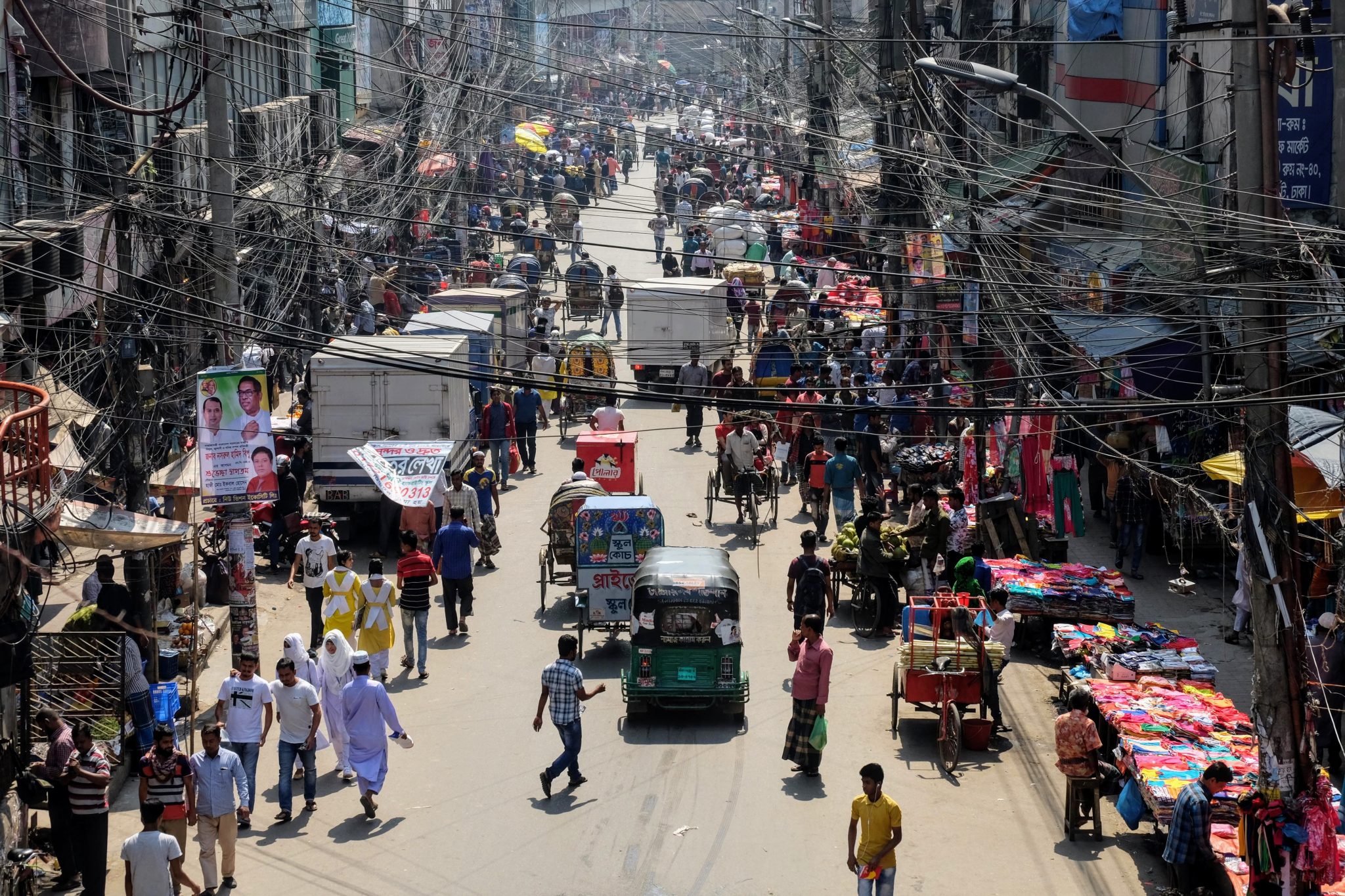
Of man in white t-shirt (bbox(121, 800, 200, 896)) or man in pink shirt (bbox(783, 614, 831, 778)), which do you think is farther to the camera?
man in pink shirt (bbox(783, 614, 831, 778))

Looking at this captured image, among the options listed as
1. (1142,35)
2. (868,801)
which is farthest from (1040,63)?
(868,801)

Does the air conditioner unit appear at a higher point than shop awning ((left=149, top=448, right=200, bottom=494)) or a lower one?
higher

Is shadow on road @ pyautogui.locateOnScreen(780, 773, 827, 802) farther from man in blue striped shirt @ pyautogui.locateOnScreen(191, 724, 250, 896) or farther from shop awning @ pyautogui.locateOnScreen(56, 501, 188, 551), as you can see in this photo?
shop awning @ pyautogui.locateOnScreen(56, 501, 188, 551)

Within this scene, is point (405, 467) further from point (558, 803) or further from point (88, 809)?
point (88, 809)

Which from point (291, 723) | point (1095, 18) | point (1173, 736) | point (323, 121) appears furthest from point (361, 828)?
point (323, 121)

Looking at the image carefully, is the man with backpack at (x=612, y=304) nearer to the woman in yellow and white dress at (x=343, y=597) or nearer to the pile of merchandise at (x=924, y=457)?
the pile of merchandise at (x=924, y=457)

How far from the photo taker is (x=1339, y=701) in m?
13.4

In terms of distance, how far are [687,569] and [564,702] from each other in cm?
246

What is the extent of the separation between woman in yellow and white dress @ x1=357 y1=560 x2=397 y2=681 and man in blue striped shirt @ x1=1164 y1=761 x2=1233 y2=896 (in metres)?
7.72

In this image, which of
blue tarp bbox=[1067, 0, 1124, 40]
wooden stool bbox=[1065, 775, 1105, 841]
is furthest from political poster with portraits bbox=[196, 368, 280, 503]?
blue tarp bbox=[1067, 0, 1124, 40]

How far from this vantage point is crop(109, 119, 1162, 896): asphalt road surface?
1180 centimetres

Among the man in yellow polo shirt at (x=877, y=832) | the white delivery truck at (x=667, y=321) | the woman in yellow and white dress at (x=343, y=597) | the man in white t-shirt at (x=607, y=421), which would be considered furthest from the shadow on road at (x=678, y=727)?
the white delivery truck at (x=667, y=321)

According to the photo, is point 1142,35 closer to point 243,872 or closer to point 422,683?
point 422,683

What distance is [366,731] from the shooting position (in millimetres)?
12773
